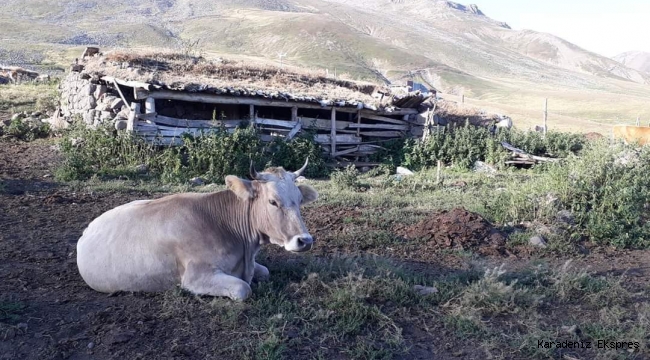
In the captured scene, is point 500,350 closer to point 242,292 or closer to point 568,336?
point 568,336

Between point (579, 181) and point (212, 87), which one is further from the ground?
point (212, 87)

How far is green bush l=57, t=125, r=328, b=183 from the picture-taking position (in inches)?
478

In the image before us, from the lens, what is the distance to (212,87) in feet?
47.6

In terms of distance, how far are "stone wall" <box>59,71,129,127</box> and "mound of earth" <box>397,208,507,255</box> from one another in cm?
907

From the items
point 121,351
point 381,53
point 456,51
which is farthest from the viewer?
point 456,51

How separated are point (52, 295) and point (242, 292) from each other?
6.07 feet

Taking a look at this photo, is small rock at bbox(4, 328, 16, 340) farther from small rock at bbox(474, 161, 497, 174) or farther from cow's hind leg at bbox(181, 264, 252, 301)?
small rock at bbox(474, 161, 497, 174)

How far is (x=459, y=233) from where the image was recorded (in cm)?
800

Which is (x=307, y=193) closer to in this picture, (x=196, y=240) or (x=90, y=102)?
(x=196, y=240)

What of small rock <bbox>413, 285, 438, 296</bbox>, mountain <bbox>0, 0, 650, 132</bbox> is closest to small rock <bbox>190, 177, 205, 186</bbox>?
small rock <bbox>413, 285, 438, 296</bbox>

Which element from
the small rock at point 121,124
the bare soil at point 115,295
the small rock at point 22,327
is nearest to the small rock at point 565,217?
the bare soil at point 115,295

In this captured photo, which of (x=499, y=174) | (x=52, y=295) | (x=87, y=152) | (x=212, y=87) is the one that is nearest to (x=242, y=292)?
(x=52, y=295)

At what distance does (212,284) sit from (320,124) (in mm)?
12260

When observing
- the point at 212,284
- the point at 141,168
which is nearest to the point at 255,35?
the point at 141,168
